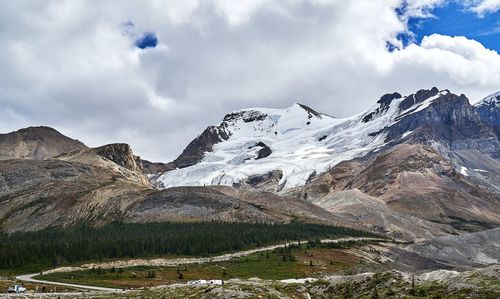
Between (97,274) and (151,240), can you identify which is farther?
(151,240)

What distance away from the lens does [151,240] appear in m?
188

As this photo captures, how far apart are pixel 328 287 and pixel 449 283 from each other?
12858 millimetres

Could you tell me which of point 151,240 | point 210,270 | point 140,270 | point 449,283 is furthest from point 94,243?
point 449,283

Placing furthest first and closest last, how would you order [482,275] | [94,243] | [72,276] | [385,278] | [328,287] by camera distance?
[94,243] → [72,276] → [328,287] → [385,278] → [482,275]

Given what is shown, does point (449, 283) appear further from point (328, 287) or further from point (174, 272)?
point (174, 272)

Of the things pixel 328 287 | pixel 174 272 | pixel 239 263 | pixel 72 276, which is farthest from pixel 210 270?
pixel 328 287

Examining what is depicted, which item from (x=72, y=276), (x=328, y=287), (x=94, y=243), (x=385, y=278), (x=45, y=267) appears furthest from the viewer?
(x=94, y=243)

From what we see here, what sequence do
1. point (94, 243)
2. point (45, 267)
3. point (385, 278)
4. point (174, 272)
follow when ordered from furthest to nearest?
point (94, 243)
point (45, 267)
point (174, 272)
point (385, 278)

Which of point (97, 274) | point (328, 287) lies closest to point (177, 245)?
point (97, 274)

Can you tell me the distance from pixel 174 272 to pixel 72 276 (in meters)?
24.5

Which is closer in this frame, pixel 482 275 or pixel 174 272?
pixel 482 275

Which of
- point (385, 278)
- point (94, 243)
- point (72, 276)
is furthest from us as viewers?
point (94, 243)

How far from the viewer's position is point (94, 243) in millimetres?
177125

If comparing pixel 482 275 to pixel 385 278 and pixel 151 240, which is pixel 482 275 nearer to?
pixel 385 278
